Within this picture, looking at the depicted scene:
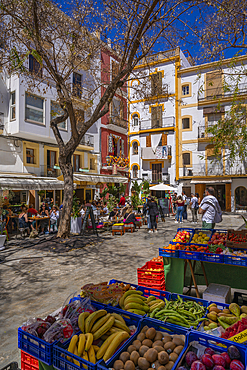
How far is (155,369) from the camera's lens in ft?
6.08

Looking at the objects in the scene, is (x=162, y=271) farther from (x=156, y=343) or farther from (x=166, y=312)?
(x=156, y=343)

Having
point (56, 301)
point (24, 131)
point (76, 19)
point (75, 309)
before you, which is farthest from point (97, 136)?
point (75, 309)

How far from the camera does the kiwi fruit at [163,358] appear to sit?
189cm

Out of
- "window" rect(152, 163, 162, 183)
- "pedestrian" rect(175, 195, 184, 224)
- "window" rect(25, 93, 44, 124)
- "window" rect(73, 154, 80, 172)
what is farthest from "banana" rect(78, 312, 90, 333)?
"window" rect(152, 163, 162, 183)

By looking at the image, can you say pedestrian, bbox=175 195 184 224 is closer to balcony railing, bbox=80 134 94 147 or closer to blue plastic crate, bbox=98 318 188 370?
balcony railing, bbox=80 134 94 147

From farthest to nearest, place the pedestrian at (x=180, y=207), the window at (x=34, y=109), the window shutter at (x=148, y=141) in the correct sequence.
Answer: the window shutter at (x=148, y=141) → the window at (x=34, y=109) → the pedestrian at (x=180, y=207)

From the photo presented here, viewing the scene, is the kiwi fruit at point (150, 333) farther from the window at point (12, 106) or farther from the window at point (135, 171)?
the window at point (135, 171)

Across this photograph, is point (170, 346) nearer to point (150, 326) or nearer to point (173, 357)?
point (173, 357)

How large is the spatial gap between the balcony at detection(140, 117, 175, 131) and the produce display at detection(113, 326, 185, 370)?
27821 millimetres

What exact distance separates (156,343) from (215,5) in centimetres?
746

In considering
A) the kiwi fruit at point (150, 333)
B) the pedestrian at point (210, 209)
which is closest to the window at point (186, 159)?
the pedestrian at point (210, 209)

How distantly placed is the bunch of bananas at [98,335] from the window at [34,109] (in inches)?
654

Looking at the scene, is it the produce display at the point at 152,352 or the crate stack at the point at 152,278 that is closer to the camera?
the produce display at the point at 152,352

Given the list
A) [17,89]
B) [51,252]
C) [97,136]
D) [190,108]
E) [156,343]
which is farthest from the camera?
[190,108]
